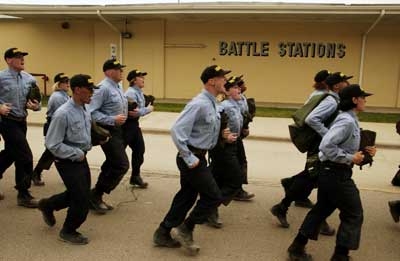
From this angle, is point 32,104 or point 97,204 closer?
point 97,204

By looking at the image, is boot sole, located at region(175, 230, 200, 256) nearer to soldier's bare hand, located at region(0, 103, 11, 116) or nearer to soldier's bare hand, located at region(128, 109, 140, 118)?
soldier's bare hand, located at region(128, 109, 140, 118)

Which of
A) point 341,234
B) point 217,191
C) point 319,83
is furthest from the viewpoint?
point 319,83

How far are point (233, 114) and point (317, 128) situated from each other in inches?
42.2

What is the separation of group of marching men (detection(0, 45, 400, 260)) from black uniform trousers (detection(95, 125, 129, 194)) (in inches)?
0.5

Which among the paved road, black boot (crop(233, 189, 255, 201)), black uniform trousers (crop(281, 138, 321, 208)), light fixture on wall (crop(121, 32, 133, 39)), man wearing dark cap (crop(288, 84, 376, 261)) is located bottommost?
the paved road

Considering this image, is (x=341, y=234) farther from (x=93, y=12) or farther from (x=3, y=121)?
(x=93, y=12)

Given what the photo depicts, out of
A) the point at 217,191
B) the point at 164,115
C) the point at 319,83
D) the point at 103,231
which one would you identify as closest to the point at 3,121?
the point at 103,231

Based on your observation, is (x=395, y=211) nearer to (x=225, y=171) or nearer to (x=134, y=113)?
(x=225, y=171)

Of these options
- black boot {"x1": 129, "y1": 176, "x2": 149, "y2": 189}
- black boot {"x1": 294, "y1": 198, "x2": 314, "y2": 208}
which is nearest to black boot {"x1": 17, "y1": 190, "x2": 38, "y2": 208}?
black boot {"x1": 129, "y1": 176, "x2": 149, "y2": 189}

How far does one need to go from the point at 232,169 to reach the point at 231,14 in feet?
34.2

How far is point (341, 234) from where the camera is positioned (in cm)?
393

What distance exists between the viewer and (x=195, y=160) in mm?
4055

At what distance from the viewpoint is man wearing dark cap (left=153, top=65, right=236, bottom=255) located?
4.08 meters

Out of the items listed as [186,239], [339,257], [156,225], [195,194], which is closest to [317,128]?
[339,257]
